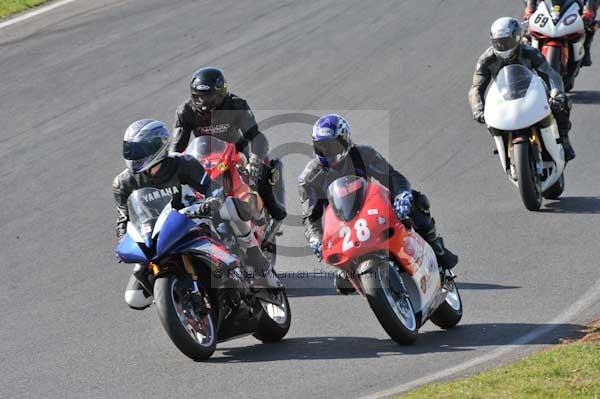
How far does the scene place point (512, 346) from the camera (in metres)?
8.98

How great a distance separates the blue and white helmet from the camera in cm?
928

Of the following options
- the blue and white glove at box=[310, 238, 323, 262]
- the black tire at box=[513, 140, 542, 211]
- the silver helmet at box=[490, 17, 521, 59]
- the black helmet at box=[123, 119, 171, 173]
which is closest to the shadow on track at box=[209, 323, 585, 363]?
the blue and white glove at box=[310, 238, 323, 262]

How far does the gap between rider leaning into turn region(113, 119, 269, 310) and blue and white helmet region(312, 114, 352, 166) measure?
92cm

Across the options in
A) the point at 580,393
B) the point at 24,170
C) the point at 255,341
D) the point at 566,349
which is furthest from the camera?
the point at 24,170

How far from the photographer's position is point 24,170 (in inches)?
591

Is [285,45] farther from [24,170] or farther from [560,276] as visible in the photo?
[560,276]

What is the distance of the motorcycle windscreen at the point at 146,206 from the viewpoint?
883 cm

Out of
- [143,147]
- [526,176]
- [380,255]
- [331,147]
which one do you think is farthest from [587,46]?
[143,147]

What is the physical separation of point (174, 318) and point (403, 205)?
1.87 meters

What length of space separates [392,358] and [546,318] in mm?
1557

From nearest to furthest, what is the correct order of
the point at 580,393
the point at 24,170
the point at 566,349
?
the point at 580,393
the point at 566,349
the point at 24,170

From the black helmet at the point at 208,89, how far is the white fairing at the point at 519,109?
3.07 m

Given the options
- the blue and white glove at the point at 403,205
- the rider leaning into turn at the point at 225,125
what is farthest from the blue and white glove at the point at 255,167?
the blue and white glove at the point at 403,205

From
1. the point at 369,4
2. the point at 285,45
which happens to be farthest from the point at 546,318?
the point at 369,4
